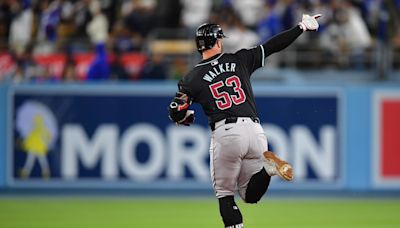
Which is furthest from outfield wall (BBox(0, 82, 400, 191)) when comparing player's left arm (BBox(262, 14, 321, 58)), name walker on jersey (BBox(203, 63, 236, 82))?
name walker on jersey (BBox(203, 63, 236, 82))

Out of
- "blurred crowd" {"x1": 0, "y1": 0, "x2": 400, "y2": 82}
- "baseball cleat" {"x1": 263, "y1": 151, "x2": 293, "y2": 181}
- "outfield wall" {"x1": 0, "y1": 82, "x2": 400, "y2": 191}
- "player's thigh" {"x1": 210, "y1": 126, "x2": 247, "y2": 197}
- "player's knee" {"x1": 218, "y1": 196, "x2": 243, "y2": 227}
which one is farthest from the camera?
"blurred crowd" {"x1": 0, "y1": 0, "x2": 400, "y2": 82}

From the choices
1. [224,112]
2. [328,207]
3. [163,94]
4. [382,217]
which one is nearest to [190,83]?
[224,112]

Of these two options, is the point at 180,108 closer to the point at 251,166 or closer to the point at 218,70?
the point at 218,70

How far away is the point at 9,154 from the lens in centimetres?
1677

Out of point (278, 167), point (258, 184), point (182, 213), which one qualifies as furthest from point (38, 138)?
point (278, 167)

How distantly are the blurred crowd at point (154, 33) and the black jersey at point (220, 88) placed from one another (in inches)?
342

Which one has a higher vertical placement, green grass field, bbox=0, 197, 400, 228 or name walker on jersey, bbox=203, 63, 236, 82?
name walker on jersey, bbox=203, 63, 236, 82

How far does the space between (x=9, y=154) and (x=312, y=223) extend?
6.76 meters

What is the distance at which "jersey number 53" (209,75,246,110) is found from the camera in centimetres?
898

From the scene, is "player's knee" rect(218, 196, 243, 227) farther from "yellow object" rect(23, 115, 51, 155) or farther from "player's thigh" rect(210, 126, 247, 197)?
"yellow object" rect(23, 115, 51, 155)

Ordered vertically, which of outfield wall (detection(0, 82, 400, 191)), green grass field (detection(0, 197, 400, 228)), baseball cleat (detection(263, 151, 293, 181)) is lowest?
green grass field (detection(0, 197, 400, 228))

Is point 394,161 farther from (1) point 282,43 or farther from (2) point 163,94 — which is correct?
(1) point 282,43

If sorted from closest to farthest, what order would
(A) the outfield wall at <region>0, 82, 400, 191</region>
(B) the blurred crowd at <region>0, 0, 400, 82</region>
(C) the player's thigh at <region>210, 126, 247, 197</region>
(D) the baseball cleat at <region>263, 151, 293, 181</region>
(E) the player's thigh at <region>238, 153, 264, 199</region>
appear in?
(D) the baseball cleat at <region>263, 151, 293, 181</region> < (C) the player's thigh at <region>210, 126, 247, 197</region> < (E) the player's thigh at <region>238, 153, 264, 199</region> < (A) the outfield wall at <region>0, 82, 400, 191</region> < (B) the blurred crowd at <region>0, 0, 400, 82</region>

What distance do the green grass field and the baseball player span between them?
287cm
